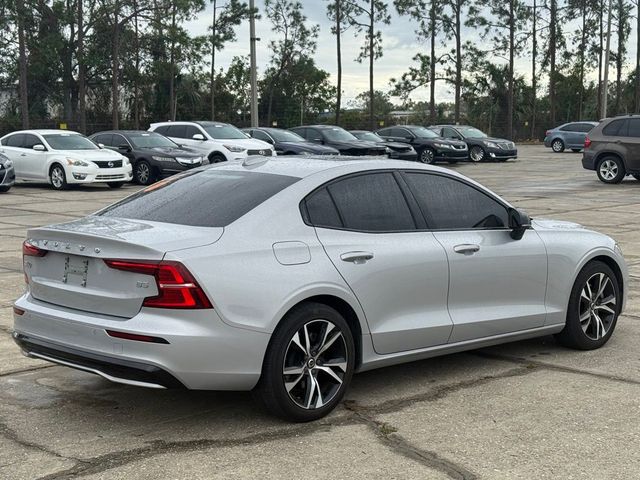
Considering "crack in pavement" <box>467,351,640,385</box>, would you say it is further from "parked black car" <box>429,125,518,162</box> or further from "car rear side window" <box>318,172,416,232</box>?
"parked black car" <box>429,125,518,162</box>

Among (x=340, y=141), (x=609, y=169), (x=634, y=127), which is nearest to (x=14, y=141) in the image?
(x=340, y=141)

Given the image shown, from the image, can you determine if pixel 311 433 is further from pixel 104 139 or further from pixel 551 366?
pixel 104 139

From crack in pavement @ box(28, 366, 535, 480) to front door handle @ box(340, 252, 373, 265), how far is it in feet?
2.80

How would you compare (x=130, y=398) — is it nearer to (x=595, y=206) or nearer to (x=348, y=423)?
(x=348, y=423)

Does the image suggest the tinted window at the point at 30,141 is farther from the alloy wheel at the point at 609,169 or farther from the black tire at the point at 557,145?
the black tire at the point at 557,145

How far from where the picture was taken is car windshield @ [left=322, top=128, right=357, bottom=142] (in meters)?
30.1

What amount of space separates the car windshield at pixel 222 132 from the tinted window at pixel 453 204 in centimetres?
2069

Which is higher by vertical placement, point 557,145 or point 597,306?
point 557,145

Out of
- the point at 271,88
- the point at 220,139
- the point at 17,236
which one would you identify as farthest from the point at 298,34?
the point at 17,236

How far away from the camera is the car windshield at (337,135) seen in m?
30.1

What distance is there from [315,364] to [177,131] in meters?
22.7

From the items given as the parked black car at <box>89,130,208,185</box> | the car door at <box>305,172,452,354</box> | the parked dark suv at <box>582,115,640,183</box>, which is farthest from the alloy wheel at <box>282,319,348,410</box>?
the parked dark suv at <box>582,115,640,183</box>

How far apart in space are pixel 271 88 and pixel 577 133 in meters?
27.2

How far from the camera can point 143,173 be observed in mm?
24219
